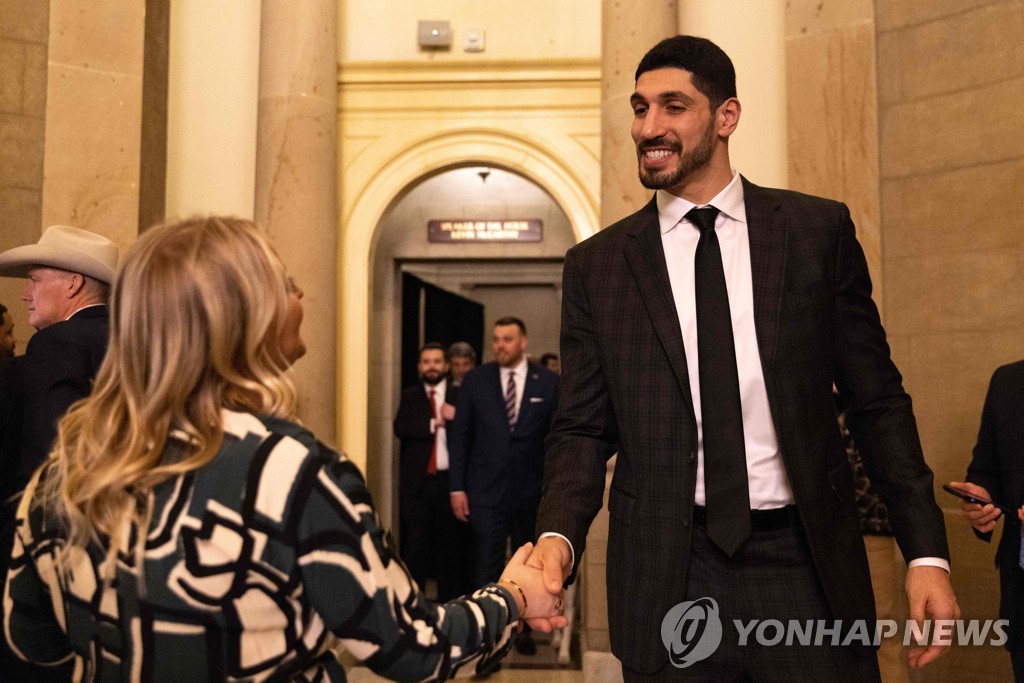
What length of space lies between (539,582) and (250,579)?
0.73 metres

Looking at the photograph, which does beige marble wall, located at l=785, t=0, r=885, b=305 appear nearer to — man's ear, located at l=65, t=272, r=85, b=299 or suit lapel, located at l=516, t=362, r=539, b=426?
suit lapel, located at l=516, t=362, r=539, b=426

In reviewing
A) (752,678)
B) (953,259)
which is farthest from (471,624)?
(953,259)

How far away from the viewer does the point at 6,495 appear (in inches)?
136

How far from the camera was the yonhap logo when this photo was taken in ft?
6.49

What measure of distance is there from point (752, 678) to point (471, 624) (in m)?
0.72

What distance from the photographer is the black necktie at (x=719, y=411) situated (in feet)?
6.51

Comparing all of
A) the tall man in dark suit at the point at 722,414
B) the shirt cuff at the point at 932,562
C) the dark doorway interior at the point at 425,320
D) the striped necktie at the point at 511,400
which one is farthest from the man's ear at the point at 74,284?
the dark doorway interior at the point at 425,320

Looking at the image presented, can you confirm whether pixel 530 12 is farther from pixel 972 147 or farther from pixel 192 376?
pixel 192 376

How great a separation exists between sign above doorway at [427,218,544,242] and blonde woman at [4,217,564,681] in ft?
27.1

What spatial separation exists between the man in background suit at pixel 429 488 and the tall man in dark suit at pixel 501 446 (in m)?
0.65

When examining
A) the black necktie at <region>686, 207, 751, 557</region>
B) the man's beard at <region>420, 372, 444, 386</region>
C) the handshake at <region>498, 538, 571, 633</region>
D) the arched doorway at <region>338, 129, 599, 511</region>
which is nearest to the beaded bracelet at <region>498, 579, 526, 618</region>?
the handshake at <region>498, 538, 571, 633</region>

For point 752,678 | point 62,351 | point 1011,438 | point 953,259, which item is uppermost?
point 953,259

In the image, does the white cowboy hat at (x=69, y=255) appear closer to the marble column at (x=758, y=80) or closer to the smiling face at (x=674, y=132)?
the smiling face at (x=674, y=132)

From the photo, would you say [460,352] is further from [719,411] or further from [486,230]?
[719,411]
